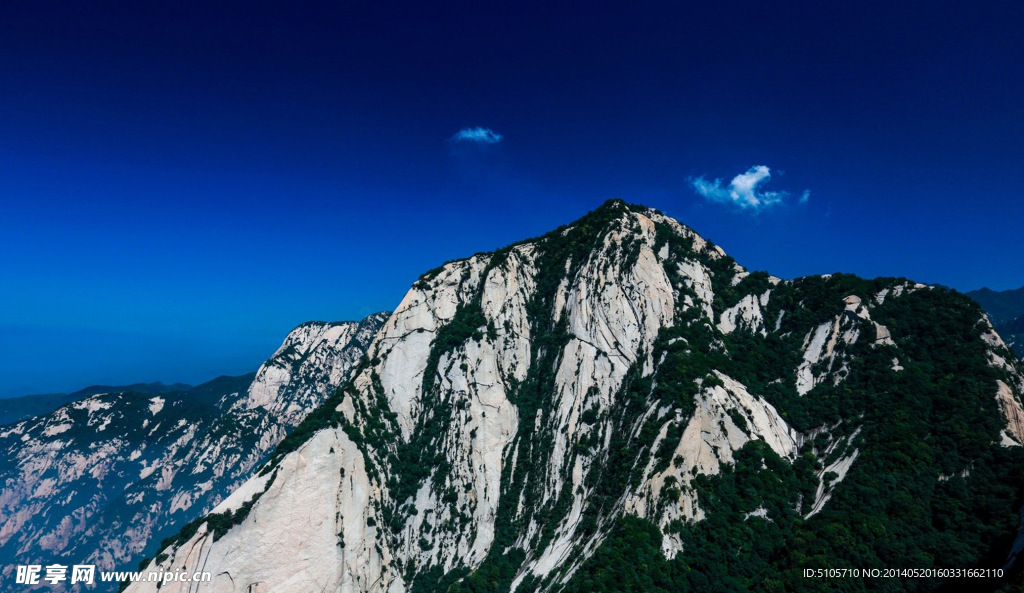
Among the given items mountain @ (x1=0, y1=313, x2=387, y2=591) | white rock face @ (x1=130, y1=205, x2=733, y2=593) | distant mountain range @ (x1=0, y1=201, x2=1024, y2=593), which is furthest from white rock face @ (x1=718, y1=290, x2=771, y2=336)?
mountain @ (x1=0, y1=313, x2=387, y2=591)

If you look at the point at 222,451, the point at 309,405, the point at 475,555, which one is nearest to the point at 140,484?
the point at 222,451

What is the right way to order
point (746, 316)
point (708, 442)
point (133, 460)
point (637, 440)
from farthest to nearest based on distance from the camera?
point (133, 460) → point (746, 316) → point (637, 440) → point (708, 442)

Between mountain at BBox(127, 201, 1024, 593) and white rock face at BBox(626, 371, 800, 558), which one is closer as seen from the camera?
mountain at BBox(127, 201, 1024, 593)

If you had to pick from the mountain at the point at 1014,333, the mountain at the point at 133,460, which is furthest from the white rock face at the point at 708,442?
the mountain at the point at 1014,333

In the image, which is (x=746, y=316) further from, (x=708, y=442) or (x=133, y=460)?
(x=133, y=460)

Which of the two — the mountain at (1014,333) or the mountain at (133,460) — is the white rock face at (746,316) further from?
the mountain at (1014,333)

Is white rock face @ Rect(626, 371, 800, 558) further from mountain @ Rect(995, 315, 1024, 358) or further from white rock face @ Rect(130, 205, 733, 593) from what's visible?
mountain @ Rect(995, 315, 1024, 358)

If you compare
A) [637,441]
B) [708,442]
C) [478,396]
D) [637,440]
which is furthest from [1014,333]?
[478,396]
